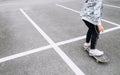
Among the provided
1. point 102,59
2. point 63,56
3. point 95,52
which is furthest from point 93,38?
point 63,56

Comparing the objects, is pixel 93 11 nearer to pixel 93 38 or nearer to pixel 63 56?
pixel 93 38

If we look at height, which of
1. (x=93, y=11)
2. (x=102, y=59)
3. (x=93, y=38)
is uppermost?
(x=93, y=11)

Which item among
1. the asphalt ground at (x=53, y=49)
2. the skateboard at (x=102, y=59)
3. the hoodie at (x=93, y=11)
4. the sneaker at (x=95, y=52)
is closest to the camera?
the hoodie at (x=93, y=11)

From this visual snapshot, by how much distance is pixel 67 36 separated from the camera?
6.18m

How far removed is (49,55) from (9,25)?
3.85 m

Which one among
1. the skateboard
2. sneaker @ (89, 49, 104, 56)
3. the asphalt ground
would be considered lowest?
the asphalt ground

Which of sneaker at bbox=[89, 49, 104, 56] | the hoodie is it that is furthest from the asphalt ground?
the hoodie

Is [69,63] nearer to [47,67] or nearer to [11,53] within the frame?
[47,67]

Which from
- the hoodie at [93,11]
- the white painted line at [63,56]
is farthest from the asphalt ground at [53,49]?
the hoodie at [93,11]

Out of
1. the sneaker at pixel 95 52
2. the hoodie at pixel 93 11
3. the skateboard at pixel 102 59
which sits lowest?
the skateboard at pixel 102 59

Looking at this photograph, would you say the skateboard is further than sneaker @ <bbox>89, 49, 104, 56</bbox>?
No

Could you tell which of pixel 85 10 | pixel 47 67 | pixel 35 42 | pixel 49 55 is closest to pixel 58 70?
pixel 47 67

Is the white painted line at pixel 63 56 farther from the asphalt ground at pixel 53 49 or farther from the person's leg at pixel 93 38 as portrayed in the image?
the person's leg at pixel 93 38

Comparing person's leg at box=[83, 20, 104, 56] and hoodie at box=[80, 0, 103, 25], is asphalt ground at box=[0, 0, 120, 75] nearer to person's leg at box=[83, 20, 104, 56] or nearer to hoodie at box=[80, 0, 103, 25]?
person's leg at box=[83, 20, 104, 56]
